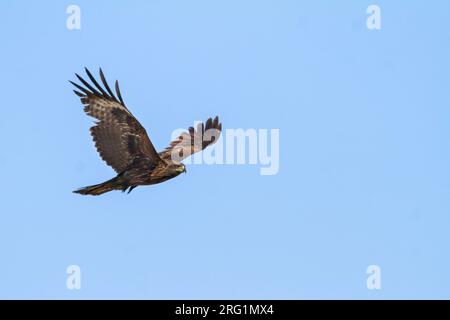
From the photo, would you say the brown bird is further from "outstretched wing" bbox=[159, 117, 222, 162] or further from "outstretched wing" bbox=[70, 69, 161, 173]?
"outstretched wing" bbox=[159, 117, 222, 162]

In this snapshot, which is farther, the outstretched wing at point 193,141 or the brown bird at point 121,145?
the outstretched wing at point 193,141

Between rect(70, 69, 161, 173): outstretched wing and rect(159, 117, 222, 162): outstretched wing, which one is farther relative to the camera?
rect(159, 117, 222, 162): outstretched wing

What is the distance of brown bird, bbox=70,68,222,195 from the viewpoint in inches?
717

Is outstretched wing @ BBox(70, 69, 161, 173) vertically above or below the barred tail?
above

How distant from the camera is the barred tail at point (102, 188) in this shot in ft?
59.2

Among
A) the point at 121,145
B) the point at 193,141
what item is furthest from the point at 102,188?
the point at 193,141

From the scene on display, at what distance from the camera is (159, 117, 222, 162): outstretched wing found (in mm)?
20203

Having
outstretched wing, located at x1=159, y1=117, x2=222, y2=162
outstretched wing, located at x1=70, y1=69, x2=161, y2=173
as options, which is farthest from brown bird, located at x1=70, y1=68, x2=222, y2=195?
outstretched wing, located at x1=159, y1=117, x2=222, y2=162

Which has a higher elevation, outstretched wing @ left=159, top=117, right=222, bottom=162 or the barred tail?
outstretched wing @ left=159, top=117, right=222, bottom=162

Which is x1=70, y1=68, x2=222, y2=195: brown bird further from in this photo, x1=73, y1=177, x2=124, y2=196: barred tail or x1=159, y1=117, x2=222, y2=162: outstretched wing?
x1=159, y1=117, x2=222, y2=162: outstretched wing

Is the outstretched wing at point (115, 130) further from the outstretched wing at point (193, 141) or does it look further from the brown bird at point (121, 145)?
the outstretched wing at point (193, 141)

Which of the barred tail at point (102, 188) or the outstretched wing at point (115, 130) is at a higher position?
the outstretched wing at point (115, 130)

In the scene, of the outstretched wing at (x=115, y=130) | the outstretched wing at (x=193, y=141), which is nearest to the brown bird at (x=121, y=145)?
the outstretched wing at (x=115, y=130)
